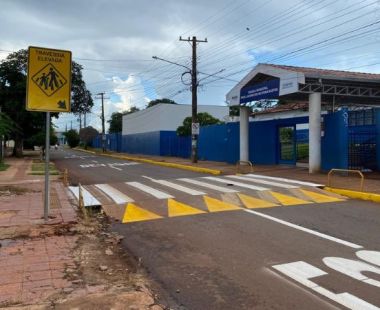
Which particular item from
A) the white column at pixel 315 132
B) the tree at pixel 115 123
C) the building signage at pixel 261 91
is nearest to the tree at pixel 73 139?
the tree at pixel 115 123

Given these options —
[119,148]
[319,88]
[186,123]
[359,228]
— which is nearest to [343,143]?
[319,88]

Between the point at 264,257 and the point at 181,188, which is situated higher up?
the point at 181,188

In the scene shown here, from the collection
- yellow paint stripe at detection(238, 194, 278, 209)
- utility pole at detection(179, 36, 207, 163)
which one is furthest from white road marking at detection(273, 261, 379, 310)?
utility pole at detection(179, 36, 207, 163)

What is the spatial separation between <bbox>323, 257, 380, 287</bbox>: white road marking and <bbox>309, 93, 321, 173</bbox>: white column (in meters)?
15.0

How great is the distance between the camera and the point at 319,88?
22094 mm

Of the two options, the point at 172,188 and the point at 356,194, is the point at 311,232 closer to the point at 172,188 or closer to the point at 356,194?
the point at 356,194

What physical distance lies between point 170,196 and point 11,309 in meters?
9.55

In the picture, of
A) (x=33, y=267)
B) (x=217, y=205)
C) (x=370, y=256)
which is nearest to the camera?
(x=33, y=267)

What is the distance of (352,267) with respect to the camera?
22.0ft

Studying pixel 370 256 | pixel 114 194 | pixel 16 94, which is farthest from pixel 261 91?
pixel 16 94

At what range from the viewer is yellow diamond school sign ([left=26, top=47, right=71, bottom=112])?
373 inches

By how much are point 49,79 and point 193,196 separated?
609 centimetres

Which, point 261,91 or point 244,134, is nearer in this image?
point 261,91

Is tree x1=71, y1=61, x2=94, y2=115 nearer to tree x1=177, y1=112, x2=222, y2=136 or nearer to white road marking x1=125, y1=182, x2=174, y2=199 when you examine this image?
tree x1=177, y1=112, x2=222, y2=136
